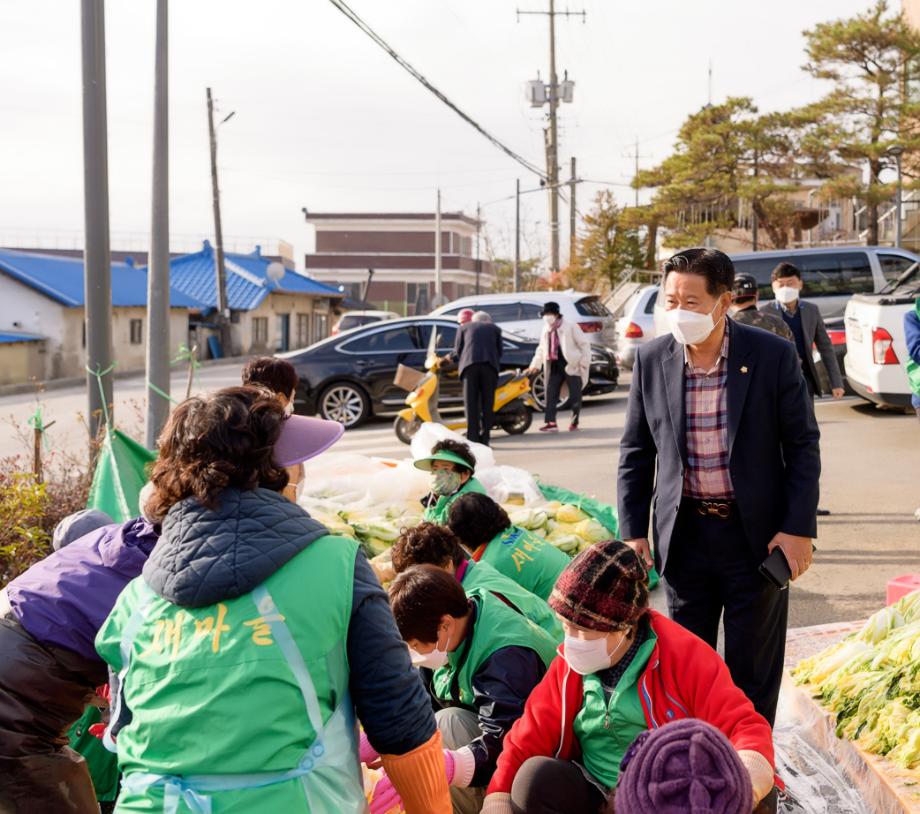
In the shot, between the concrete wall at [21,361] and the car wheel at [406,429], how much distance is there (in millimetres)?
19870

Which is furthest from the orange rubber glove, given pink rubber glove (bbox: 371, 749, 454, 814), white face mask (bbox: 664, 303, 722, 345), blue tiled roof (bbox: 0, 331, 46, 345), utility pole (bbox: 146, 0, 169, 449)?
blue tiled roof (bbox: 0, 331, 46, 345)

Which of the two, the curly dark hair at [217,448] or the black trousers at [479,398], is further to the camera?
the black trousers at [479,398]

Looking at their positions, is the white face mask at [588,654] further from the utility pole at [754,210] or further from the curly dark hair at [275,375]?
the utility pole at [754,210]

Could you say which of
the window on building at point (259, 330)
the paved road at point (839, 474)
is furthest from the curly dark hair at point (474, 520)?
the window on building at point (259, 330)

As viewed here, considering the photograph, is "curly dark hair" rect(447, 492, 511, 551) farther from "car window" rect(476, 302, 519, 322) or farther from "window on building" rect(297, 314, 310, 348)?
"window on building" rect(297, 314, 310, 348)

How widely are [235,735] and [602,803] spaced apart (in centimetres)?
149

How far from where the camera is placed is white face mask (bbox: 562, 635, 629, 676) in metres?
3.08

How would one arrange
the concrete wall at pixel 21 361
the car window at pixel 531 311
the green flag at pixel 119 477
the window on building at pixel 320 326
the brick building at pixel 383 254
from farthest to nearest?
the brick building at pixel 383 254
the window on building at pixel 320 326
the concrete wall at pixel 21 361
the car window at pixel 531 311
the green flag at pixel 119 477

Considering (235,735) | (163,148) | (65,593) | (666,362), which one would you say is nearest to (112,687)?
(65,593)

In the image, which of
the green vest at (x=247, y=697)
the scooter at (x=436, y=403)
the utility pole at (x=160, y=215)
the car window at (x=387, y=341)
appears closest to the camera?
the green vest at (x=247, y=697)

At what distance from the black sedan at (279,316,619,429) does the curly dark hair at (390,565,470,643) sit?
12.4 metres

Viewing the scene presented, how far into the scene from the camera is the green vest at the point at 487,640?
12.2 ft

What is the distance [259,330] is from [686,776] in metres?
45.4

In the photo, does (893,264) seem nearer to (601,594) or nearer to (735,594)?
(735,594)
